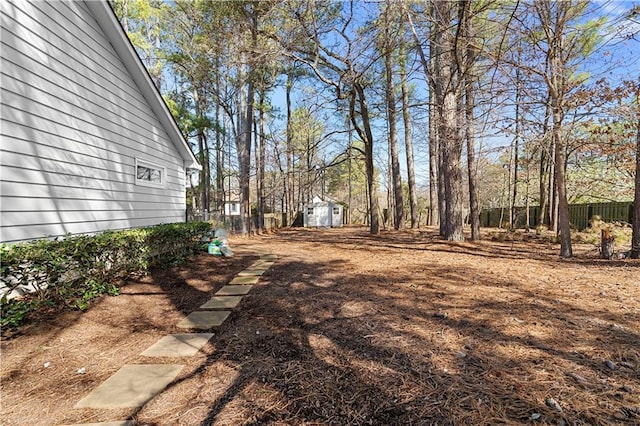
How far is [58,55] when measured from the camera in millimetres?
4004

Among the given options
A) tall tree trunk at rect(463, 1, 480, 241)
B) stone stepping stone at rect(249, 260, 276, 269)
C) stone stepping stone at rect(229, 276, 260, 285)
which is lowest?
stone stepping stone at rect(229, 276, 260, 285)

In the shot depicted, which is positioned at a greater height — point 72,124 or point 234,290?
point 72,124

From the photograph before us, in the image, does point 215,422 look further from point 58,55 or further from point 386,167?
point 386,167

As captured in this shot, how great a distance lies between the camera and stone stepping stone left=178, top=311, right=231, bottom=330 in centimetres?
293

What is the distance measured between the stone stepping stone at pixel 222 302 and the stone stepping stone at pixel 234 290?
16 centimetres

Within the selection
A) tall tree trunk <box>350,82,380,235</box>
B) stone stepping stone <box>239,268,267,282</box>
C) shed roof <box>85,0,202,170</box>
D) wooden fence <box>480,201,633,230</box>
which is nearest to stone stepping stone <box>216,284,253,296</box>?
stone stepping stone <box>239,268,267,282</box>

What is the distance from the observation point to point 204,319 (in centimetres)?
→ 309

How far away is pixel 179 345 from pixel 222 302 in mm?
1160

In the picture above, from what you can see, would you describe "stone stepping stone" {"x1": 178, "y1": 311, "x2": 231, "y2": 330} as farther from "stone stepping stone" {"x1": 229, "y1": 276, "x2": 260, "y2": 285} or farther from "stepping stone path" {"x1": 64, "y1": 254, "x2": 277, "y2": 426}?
"stone stepping stone" {"x1": 229, "y1": 276, "x2": 260, "y2": 285}

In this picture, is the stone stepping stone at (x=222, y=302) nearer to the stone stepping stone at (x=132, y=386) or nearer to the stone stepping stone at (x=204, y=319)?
the stone stepping stone at (x=204, y=319)

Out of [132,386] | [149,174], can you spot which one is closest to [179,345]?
[132,386]

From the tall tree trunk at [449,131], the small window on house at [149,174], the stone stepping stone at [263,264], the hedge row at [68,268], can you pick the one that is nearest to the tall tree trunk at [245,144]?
the small window on house at [149,174]

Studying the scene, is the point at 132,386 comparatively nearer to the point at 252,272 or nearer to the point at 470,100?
the point at 252,272

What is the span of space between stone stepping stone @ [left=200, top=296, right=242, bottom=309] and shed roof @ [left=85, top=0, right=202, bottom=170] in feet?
15.9
